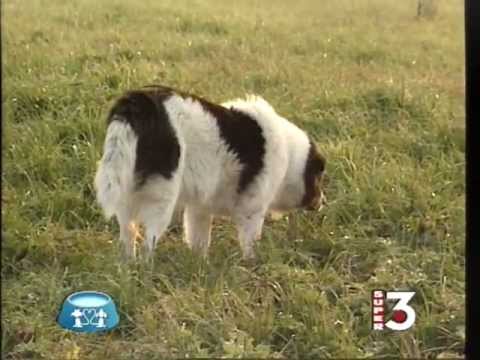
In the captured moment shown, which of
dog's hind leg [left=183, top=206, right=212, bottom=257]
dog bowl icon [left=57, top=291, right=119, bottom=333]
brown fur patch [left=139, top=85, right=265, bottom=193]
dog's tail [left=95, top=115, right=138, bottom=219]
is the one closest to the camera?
dog bowl icon [left=57, top=291, right=119, bottom=333]

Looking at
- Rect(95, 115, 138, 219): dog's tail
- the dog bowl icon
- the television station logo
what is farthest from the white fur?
the television station logo

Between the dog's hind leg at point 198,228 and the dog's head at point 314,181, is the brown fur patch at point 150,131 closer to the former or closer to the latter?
the dog's hind leg at point 198,228

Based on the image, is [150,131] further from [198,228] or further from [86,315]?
[86,315]

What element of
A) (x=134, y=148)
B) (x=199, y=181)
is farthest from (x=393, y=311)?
(x=134, y=148)

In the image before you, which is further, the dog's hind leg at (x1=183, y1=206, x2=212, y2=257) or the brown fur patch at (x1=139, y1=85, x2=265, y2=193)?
the brown fur patch at (x1=139, y1=85, x2=265, y2=193)

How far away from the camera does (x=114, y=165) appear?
11.4 ft

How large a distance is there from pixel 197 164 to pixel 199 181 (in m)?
0.08

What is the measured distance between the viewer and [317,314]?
329 cm

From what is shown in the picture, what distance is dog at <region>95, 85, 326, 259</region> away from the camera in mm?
3492

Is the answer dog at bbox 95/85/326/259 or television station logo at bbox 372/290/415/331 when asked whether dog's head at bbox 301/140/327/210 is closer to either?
dog at bbox 95/85/326/259

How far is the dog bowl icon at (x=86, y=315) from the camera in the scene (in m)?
3.20

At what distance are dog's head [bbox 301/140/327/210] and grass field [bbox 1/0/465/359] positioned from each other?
117 mm

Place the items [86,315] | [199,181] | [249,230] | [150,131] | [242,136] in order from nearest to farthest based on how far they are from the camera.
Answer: [86,315]
[150,131]
[249,230]
[199,181]
[242,136]

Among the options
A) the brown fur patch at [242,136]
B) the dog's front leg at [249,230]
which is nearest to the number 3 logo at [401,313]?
the dog's front leg at [249,230]
